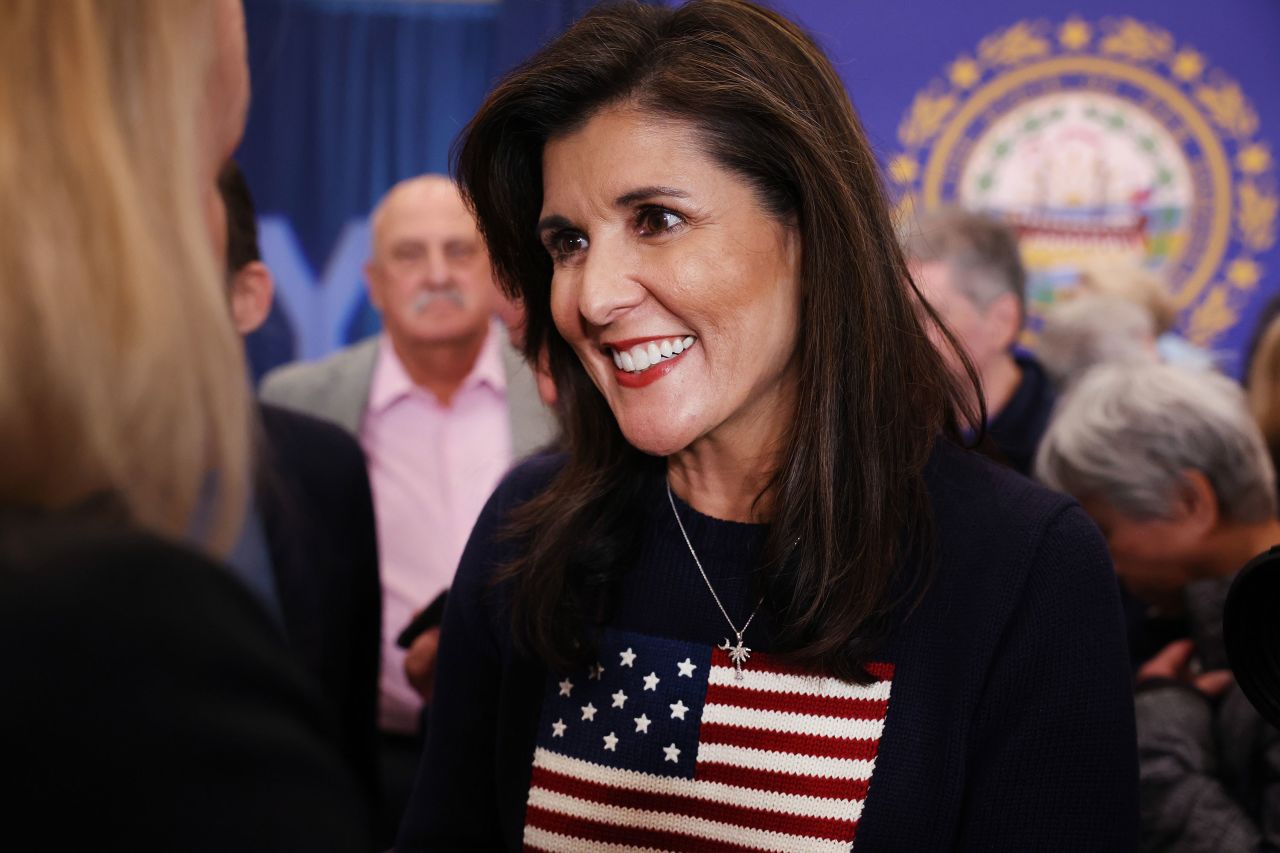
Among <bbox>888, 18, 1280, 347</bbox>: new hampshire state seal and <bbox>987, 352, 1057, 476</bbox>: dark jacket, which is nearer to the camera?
<bbox>987, 352, 1057, 476</bbox>: dark jacket

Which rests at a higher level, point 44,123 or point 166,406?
point 44,123

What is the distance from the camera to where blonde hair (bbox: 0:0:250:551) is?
2.35 feet

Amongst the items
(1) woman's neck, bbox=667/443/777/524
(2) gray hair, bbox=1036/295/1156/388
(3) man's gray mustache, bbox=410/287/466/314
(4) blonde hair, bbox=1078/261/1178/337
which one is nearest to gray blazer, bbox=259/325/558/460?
(3) man's gray mustache, bbox=410/287/466/314

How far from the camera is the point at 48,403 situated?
0.72m

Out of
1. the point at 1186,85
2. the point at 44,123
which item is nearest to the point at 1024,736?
the point at 44,123

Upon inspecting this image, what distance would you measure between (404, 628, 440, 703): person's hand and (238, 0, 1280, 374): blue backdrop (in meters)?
3.62

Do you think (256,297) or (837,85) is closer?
(837,85)

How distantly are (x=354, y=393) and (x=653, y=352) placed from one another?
2.01m

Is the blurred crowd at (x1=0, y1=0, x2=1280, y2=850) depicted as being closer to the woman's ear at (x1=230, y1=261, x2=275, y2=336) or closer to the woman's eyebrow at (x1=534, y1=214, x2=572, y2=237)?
the woman's eyebrow at (x1=534, y1=214, x2=572, y2=237)

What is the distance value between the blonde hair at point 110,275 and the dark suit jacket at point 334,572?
4.70 ft

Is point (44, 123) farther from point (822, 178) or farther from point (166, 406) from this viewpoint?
point (822, 178)

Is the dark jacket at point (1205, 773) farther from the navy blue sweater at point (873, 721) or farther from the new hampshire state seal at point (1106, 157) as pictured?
the new hampshire state seal at point (1106, 157)

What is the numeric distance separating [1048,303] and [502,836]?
4.41 metres

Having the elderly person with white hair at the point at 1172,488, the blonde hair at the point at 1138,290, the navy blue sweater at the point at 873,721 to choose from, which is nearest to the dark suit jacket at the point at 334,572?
the navy blue sweater at the point at 873,721
